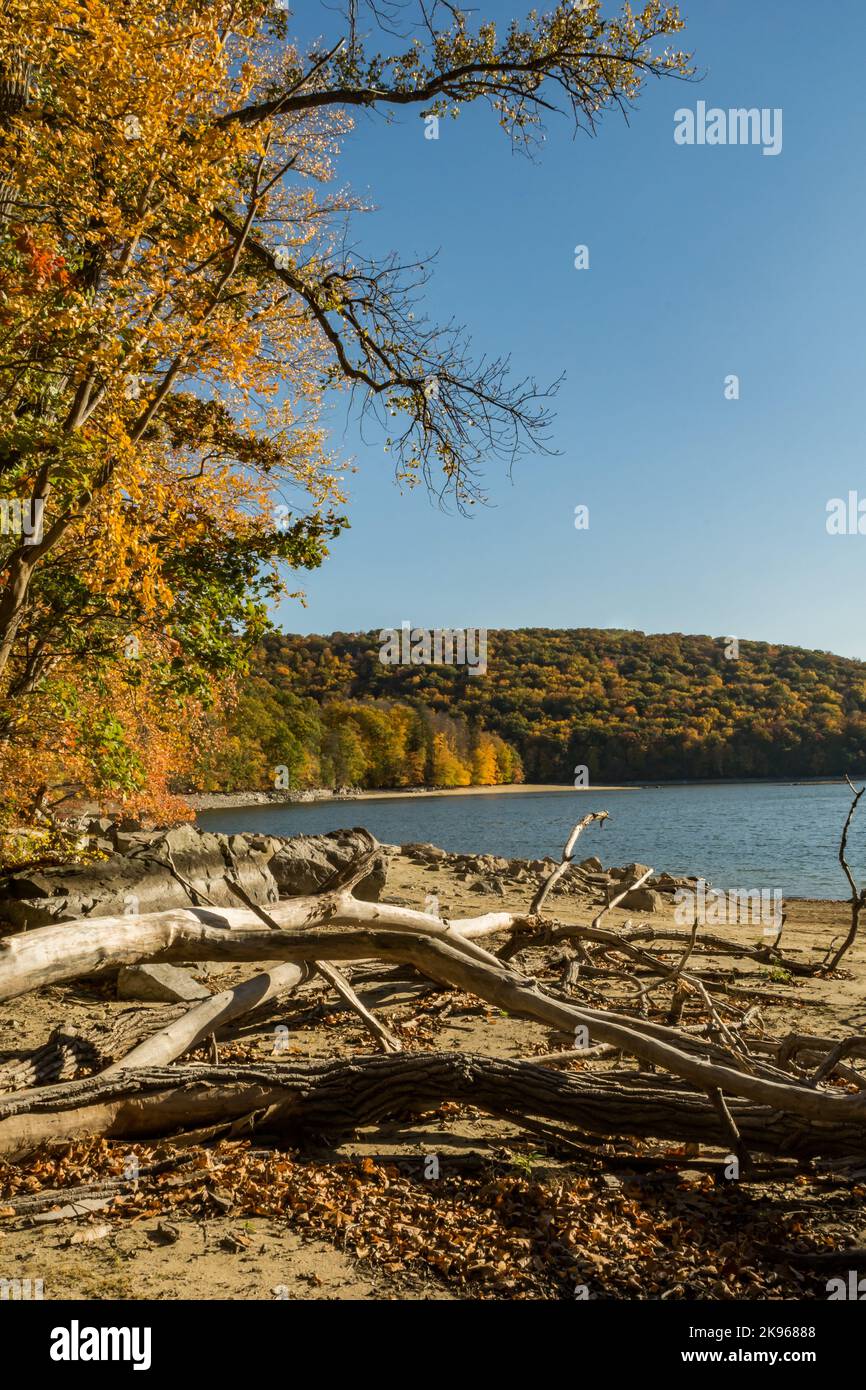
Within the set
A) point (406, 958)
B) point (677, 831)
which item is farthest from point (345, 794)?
point (406, 958)

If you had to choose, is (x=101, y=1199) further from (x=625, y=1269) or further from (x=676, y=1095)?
(x=676, y=1095)

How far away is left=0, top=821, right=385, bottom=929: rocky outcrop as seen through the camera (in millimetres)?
10055

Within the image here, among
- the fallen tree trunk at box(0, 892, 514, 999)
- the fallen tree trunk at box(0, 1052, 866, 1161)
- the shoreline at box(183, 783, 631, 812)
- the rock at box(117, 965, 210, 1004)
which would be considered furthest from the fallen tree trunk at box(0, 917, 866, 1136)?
the shoreline at box(183, 783, 631, 812)

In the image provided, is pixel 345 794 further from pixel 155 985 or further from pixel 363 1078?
pixel 363 1078

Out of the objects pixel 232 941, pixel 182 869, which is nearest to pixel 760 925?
pixel 182 869

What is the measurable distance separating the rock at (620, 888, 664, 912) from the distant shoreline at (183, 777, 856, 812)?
73014 millimetres

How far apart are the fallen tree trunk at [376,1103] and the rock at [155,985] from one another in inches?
122

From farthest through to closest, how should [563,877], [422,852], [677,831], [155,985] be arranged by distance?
[677,831]
[422,852]
[563,877]
[155,985]

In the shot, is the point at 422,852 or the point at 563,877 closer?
the point at 563,877

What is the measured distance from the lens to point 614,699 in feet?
312

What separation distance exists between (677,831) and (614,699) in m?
49.0

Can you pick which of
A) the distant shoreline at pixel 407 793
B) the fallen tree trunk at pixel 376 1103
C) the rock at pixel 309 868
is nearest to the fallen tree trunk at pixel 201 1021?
the fallen tree trunk at pixel 376 1103

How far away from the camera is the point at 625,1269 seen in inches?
154
